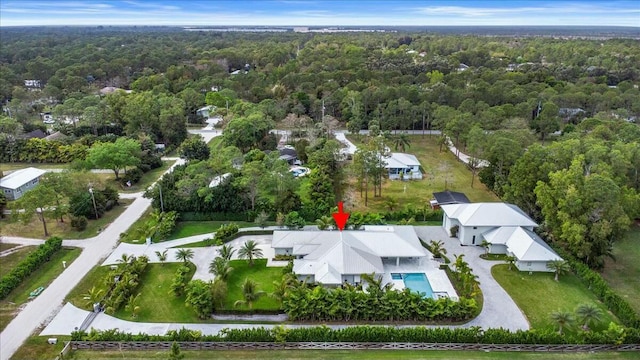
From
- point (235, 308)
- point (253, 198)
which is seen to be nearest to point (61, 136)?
point (253, 198)

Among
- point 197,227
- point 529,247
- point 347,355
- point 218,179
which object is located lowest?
point 197,227

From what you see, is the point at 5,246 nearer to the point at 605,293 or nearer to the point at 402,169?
the point at 402,169

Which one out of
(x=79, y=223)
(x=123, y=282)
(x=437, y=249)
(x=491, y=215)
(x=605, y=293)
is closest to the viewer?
(x=605, y=293)

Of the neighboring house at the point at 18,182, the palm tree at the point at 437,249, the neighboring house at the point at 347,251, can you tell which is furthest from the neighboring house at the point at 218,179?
the palm tree at the point at 437,249

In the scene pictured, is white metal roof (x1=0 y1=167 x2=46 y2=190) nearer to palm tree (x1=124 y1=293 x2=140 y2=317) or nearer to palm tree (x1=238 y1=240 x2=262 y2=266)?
palm tree (x1=124 y1=293 x2=140 y2=317)

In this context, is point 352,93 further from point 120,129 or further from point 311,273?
point 311,273

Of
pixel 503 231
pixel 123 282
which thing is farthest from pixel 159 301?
pixel 503 231
